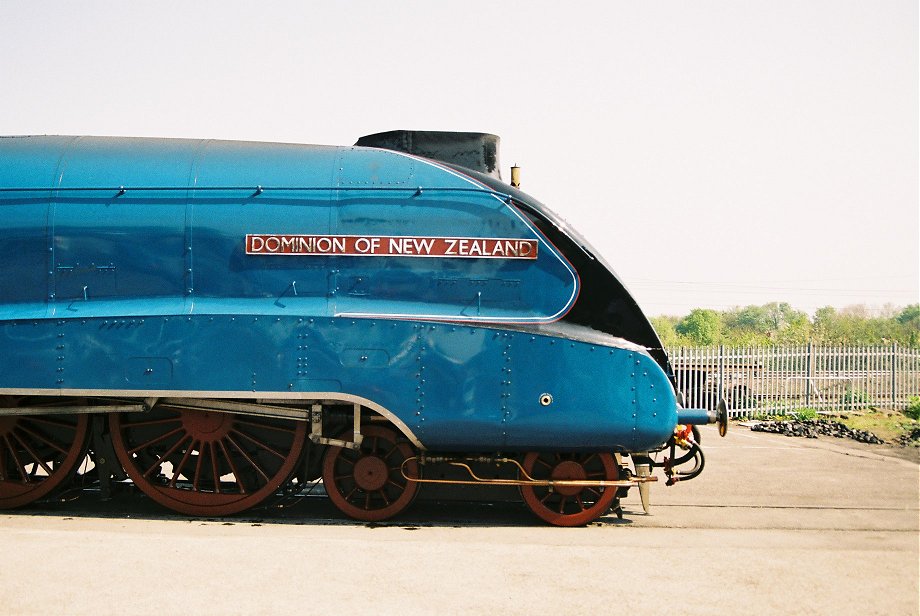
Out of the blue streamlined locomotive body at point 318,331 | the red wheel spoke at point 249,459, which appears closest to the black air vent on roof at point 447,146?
the blue streamlined locomotive body at point 318,331

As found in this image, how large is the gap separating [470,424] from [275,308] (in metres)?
2.04

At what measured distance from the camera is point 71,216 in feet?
26.5

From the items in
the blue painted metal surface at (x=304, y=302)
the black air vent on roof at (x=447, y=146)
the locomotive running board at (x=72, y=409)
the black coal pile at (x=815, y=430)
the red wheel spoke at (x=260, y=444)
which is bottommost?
the black coal pile at (x=815, y=430)

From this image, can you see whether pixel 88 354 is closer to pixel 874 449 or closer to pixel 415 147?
pixel 415 147

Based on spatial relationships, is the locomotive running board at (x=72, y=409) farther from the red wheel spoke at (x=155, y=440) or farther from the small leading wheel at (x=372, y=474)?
the small leading wheel at (x=372, y=474)

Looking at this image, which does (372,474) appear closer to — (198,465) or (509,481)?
(509,481)

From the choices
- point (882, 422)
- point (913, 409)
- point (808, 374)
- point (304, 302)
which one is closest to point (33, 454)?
point (304, 302)

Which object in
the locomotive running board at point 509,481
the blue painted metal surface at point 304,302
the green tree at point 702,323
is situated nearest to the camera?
the blue painted metal surface at point 304,302

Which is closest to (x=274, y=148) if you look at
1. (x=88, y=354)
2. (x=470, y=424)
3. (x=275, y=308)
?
(x=275, y=308)

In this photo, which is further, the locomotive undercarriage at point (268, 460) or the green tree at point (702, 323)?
the green tree at point (702, 323)

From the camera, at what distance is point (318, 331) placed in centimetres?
766

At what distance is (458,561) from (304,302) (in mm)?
2882

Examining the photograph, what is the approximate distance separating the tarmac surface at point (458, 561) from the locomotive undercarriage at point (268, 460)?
265 millimetres

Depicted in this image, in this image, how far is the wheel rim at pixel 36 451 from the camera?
8227mm
